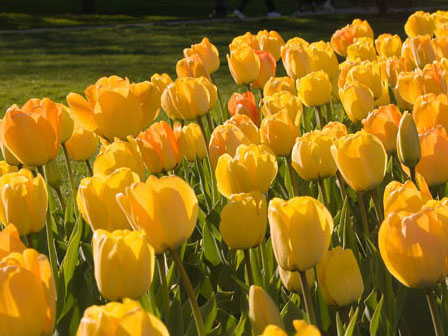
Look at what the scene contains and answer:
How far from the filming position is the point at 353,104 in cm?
238

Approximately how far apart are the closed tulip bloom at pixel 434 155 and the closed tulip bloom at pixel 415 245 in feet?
1.78

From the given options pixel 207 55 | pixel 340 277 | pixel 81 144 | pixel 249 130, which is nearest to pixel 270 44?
pixel 207 55

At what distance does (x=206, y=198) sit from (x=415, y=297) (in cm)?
85

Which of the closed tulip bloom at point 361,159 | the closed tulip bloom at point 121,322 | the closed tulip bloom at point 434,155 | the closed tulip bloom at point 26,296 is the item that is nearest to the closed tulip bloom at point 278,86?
the closed tulip bloom at point 434,155

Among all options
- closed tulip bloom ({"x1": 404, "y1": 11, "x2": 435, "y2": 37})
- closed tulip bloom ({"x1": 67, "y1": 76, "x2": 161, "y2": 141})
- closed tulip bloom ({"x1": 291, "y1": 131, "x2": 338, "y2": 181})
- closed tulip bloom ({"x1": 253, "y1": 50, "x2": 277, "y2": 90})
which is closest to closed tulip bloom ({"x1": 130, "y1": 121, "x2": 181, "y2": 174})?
closed tulip bloom ({"x1": 67, "y1": 76, "x2": 161, "y2": 141})

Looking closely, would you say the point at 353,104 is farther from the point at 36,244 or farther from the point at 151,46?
the point at 151,46

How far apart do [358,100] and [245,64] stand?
765 millimetres

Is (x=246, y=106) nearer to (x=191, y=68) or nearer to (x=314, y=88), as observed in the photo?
(x=314, y=88)

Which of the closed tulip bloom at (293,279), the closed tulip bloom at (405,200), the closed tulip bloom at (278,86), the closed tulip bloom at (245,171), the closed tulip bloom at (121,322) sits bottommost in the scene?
the closed tulip bloom at (293,279)

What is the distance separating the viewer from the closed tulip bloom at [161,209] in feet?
4.23

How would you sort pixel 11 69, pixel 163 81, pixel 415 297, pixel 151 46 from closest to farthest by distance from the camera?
pixel 415 297
pixel 163 81
pixel 11 69
pixel 151 46

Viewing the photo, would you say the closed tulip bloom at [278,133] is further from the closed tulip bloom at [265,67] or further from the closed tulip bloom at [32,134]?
the closed tulip bloom at [265,67]

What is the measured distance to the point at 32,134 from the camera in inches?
70.7

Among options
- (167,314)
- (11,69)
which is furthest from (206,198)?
(11,69)
